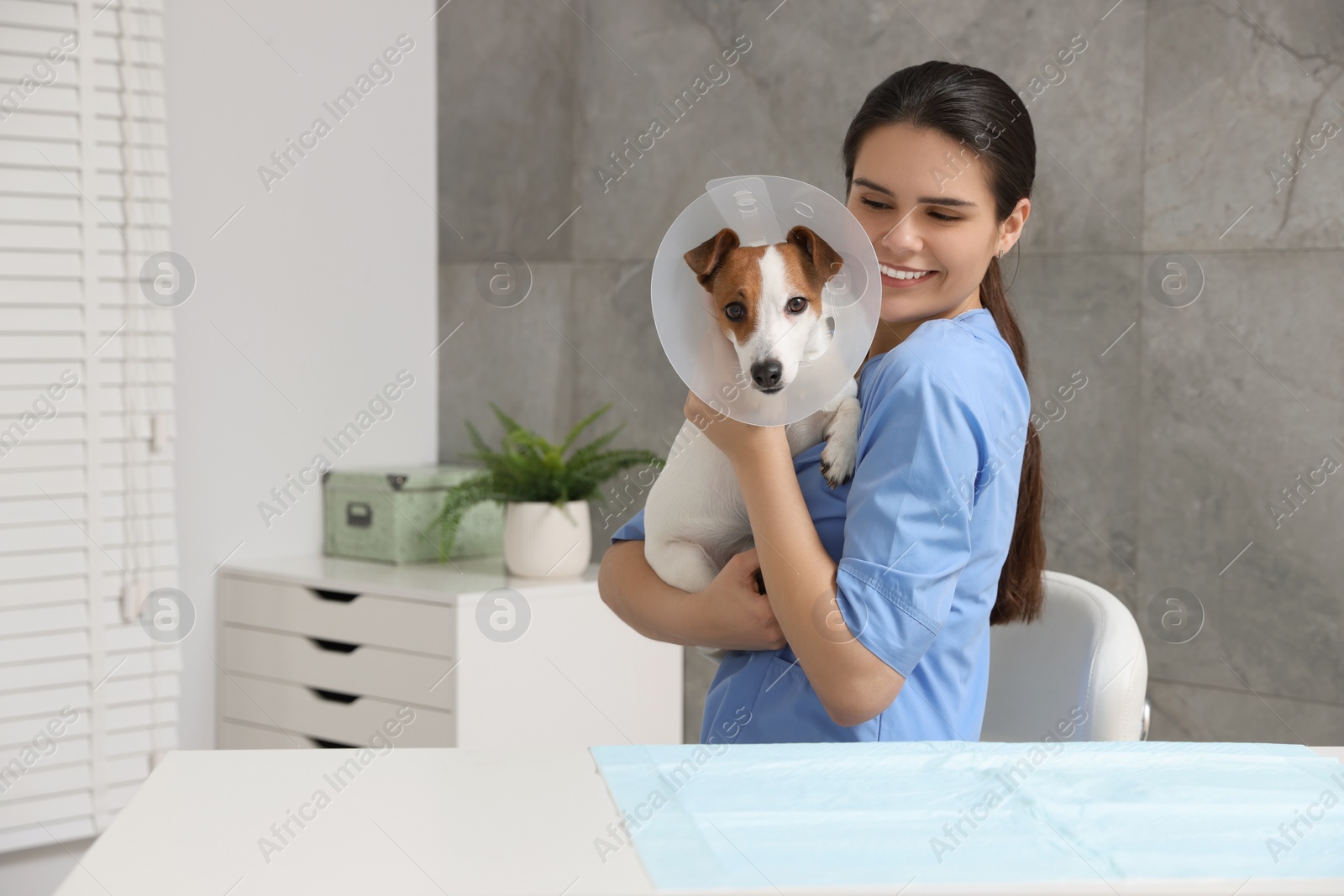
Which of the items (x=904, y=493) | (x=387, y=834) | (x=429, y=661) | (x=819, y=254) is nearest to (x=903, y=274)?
(x=819, y=254)

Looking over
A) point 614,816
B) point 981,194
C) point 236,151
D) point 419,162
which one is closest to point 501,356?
point 419,162

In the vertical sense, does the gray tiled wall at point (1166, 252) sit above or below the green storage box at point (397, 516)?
above

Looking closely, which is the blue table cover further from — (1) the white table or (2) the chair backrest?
(2) the chair backrest

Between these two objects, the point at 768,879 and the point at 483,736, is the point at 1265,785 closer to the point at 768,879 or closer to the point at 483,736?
the point at 768,879

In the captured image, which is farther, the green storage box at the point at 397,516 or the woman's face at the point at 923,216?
the green storage box at the point at 397,516

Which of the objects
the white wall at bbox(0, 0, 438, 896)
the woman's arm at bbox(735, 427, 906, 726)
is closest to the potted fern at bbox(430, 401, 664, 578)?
the white wall at bbox(0, 0, 438, 896)

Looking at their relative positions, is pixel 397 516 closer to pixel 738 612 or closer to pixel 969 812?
pixel 738 612

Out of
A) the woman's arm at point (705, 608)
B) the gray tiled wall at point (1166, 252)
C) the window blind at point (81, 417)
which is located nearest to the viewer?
the woman's arm at point (705, 608)

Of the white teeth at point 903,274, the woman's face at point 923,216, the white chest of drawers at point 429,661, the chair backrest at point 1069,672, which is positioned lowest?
the white chest of drawers at point 429,661

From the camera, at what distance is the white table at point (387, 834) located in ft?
2.18

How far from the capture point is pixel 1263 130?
196 centimetres

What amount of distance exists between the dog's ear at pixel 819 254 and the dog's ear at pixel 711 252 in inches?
2.1

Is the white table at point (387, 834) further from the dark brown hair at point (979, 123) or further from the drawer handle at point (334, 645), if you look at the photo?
the drawer handle at point (334, 645)

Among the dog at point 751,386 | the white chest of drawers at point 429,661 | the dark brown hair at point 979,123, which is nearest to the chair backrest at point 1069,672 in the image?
the dark brown hair at point 979,123
